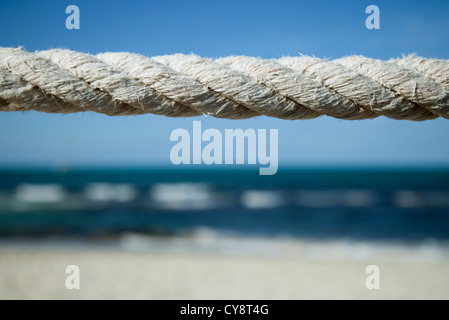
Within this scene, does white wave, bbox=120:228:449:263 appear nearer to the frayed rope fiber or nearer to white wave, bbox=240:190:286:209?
white wave, bbox=240:190:286:209

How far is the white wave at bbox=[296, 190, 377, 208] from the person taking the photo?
13258mm

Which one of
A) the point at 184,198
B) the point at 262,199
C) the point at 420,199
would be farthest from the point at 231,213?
the point at 420,199

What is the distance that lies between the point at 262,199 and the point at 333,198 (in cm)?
281

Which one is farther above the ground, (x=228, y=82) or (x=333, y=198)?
(x=333, y=198)

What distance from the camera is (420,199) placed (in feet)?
45.6

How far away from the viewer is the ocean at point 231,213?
8.85m

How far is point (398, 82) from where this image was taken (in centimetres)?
84

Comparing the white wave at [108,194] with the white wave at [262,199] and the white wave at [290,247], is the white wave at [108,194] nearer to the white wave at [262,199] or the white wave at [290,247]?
the white wave at [262,199]

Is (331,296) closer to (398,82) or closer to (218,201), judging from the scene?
(398,82)

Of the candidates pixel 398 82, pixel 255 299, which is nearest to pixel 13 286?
pixel 255 299

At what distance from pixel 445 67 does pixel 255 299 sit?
427 centimetres

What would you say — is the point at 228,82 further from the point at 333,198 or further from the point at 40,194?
the point at 40,194
